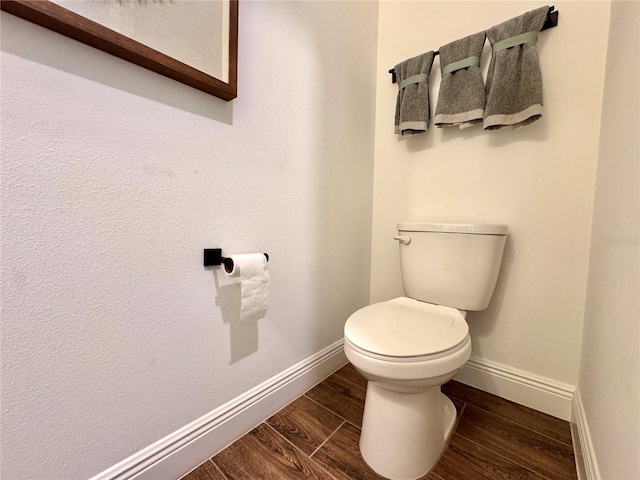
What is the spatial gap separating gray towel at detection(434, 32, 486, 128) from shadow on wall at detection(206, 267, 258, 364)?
3.45 feet

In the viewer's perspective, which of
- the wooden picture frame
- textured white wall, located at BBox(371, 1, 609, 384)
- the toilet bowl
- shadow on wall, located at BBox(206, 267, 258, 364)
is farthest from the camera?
textured white wall, located at BBox(371, 1, 609, 384)

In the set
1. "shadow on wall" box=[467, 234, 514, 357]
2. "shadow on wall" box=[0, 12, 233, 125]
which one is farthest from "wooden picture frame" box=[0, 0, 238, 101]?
"shadow on wall" box=[467, 234, 514, 357]

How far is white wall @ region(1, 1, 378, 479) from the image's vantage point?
0.51 m

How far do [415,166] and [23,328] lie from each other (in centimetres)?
139

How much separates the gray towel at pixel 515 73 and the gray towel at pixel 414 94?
0.24 m

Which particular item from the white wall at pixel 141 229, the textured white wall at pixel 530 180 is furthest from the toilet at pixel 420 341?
the white wall at pixel 141 229

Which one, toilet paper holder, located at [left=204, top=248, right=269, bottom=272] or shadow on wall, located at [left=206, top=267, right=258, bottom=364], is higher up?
toilet paper holder, located at [left=204, top=248, right=269, bottom=272]

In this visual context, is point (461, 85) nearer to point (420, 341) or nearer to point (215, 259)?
point (420, 341)

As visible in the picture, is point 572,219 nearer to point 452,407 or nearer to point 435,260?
point 435,260

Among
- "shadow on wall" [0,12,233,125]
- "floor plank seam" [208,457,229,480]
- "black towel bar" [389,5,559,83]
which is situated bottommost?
"floor plank seam" [208,457,229,480]

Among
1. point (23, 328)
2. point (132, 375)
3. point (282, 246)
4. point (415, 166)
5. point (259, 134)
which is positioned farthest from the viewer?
point (415, 166)

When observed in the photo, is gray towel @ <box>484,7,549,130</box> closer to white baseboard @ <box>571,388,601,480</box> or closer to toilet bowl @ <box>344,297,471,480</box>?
toilet bowl @ <box>344,297,471,480</box>

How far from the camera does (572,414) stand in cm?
96

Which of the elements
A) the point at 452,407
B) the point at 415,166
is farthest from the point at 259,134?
the point at 452,407
